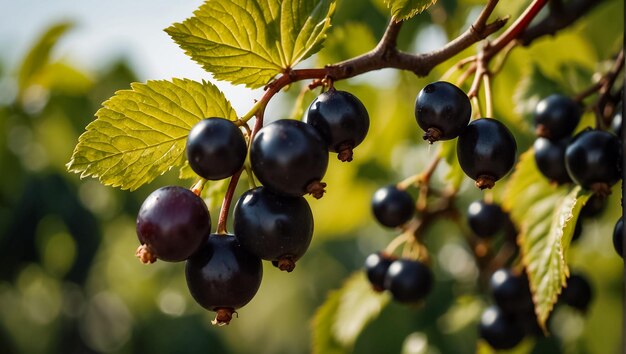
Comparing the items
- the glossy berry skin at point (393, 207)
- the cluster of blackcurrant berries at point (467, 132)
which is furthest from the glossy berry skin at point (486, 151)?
the glossy berry skin at point (393, 207)

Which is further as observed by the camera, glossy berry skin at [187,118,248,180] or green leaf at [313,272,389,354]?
green leaf at [313,272,389,354]

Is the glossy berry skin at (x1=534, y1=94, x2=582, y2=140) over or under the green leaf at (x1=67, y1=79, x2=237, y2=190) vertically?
under

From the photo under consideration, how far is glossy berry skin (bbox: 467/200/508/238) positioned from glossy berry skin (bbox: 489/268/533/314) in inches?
5.3

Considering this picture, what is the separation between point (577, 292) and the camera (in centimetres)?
176

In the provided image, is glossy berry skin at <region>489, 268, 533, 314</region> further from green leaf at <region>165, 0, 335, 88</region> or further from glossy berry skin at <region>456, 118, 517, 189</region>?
green leaf at <region>165, 0, 335, 88</region>

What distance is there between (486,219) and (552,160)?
1.56ft

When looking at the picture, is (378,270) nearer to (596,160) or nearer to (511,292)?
(511,292)

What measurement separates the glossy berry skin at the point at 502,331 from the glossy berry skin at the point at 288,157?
106 cm

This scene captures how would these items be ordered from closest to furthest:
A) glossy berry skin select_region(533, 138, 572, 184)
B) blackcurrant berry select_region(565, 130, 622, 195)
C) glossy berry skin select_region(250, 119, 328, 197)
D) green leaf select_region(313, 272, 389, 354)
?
glossy berry skin select_region(250, 119, 328, 197) → blackcurrant berry select_region(565, 130, 622, 195) → glossy berry skin select_region(533, 138, 572, 184) → green leaf select_region(313, 272, 389, 354)

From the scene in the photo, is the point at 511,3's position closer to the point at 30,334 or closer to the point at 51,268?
the point at 51,268

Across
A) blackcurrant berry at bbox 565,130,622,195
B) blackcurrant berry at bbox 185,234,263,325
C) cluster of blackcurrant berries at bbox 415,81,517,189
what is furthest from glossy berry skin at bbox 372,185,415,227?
blackcurrant berry at bbox 185,234,263,325

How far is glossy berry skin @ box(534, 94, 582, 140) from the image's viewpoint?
142 centimetres

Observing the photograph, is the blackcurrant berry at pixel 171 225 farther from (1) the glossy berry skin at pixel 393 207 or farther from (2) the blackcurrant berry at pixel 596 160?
(1) the glossy berry skin at pixel 393 207

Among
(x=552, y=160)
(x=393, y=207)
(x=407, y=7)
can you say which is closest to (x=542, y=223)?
(x=552, y=160)
